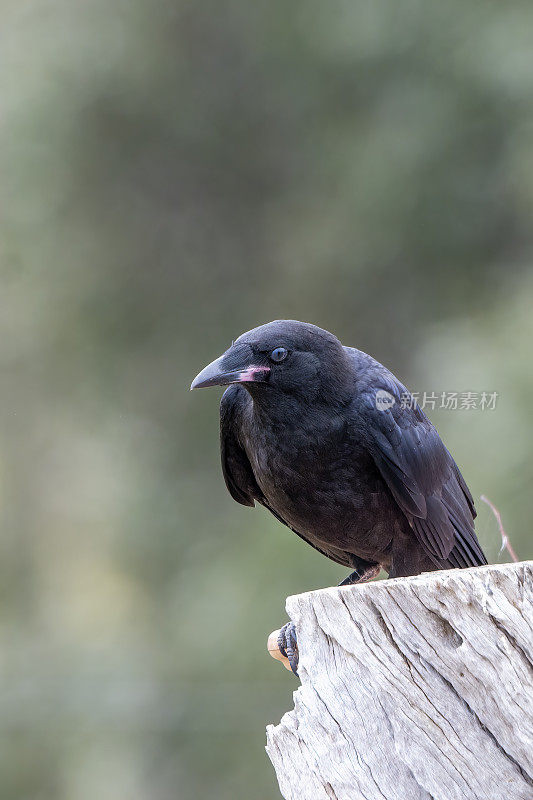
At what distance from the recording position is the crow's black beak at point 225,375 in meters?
2.49

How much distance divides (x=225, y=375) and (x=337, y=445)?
41cm

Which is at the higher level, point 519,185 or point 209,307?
point 519,185

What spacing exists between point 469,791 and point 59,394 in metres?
5.72

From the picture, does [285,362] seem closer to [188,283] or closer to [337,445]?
[337,445]

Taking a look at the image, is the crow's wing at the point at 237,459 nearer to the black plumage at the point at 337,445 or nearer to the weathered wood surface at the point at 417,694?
the black plumage at the point at 337,445

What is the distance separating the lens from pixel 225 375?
2523 millimetres

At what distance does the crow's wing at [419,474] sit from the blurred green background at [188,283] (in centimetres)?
241

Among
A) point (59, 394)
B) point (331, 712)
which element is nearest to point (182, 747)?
point (59, 394)

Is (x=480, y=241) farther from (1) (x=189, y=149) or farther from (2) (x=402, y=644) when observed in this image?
(2) (x=402, y=644)

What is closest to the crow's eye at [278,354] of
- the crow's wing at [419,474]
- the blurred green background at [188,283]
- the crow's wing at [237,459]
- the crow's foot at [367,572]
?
the crow's wing at [419,474]

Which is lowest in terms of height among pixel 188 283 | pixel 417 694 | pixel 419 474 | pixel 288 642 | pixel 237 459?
pixel 188 283

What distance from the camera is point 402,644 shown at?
164cm

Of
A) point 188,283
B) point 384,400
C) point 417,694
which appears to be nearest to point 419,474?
point 384,400

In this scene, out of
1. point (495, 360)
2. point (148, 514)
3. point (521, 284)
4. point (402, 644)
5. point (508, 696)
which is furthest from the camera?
point (148, 514)
